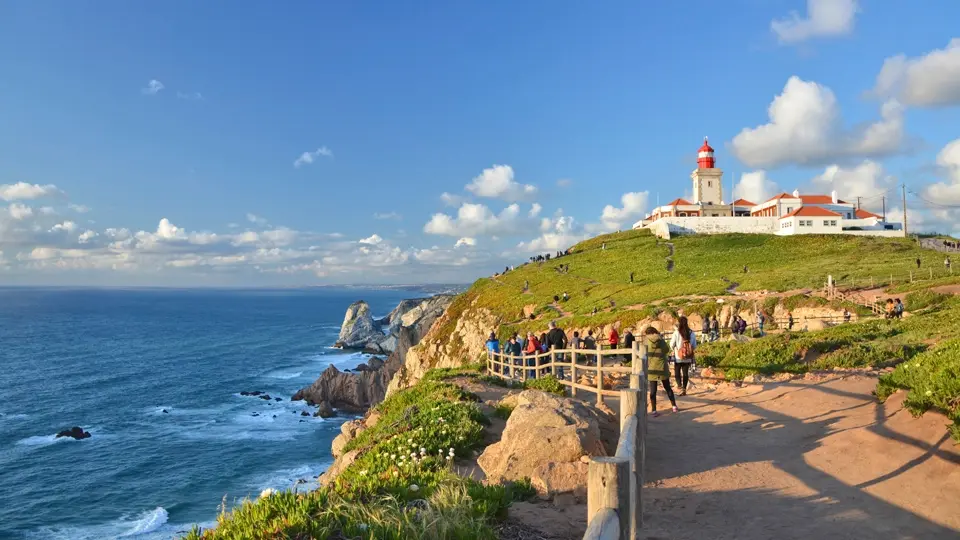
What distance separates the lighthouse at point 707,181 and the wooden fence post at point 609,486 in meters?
102

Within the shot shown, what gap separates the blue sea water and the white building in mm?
56647

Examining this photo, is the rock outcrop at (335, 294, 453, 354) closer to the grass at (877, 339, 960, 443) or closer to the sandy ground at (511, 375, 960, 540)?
the sandy ground at (511, 375, 960, 540)

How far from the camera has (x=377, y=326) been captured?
107562 mm

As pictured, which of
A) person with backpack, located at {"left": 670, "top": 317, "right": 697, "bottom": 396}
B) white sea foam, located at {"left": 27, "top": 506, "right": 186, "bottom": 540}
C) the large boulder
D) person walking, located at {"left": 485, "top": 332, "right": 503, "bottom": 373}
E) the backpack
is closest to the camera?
the large boulder

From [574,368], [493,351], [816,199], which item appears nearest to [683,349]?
[574,368]

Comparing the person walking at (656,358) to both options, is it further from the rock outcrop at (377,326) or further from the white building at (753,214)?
the white building at (753,214)

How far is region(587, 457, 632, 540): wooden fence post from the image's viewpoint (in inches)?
148

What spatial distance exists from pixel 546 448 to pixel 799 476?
4066 millimetres

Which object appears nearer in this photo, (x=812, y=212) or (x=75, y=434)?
(x=75, y=434)

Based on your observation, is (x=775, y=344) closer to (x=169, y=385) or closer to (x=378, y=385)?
(x=378, y=385)

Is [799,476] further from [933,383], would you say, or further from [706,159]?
[706,159]

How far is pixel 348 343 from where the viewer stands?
97.4 meters

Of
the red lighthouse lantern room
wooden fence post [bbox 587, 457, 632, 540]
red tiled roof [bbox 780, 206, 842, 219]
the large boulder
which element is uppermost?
the red lighthouse lantern room

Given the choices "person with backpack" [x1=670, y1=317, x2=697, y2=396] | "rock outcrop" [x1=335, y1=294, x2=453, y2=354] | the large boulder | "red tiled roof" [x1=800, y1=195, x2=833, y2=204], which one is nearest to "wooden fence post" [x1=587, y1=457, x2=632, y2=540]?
the large boulder
